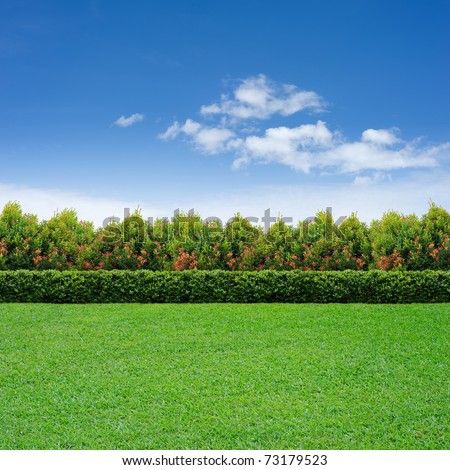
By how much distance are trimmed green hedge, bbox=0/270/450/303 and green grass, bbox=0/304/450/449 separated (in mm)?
1138

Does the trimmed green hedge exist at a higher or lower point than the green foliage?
lower

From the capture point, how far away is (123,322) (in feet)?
25.2

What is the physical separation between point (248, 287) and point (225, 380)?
14.0 feet

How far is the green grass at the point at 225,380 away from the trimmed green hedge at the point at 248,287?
1.14m

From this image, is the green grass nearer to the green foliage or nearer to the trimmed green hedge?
the trimmed green hedge

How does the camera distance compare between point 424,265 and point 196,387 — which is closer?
point 196,387

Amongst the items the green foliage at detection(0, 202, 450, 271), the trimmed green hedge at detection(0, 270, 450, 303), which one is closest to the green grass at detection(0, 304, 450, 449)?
the trimmed green hedge at detection(0, 270, 450, 303)

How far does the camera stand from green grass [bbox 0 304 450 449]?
411 centimetres

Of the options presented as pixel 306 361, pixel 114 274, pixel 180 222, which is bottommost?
pixel 306 361

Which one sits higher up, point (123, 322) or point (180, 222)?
point (180, 222)

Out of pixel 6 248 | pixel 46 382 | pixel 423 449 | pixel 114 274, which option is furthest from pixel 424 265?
pixel 6 248
